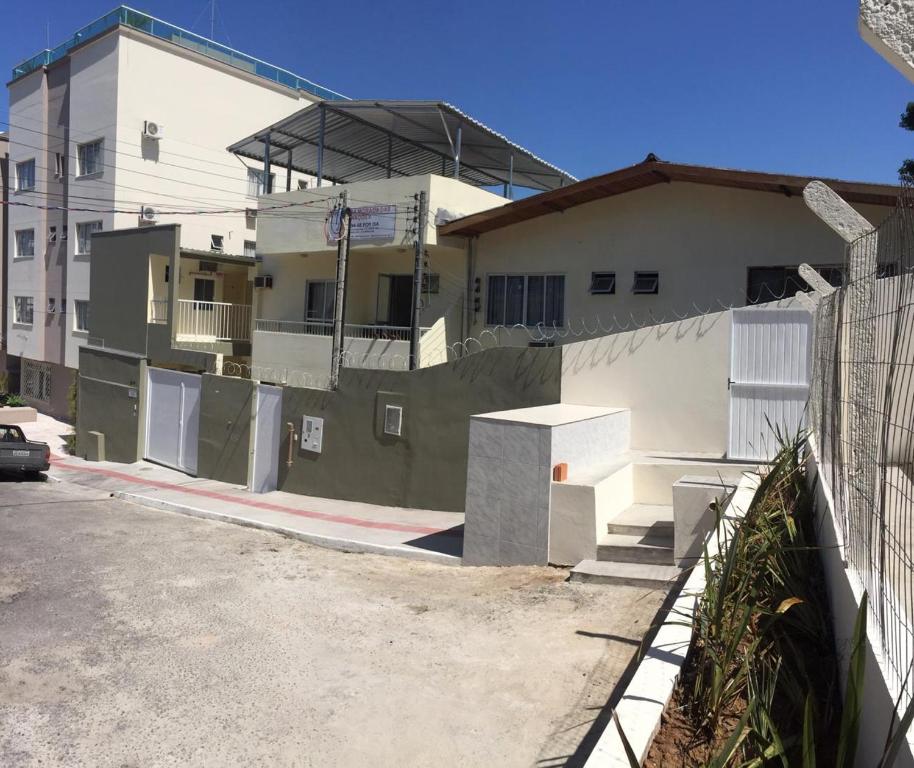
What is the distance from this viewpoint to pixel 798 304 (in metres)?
9.86

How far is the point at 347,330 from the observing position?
64.2 feet

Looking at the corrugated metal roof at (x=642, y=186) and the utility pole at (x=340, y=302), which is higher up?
the corrugated metal roof at (x=642, y=186)

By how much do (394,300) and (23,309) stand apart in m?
22.9

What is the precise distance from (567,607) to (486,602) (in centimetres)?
88

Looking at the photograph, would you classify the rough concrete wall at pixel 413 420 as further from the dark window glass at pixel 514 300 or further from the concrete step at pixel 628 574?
the concrete step at pixel 628 574

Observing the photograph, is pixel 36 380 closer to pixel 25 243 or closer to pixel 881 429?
pixel 25 243

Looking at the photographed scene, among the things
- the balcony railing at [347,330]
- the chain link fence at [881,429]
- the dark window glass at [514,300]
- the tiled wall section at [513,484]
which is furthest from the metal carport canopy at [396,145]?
the chain link fence at [881,429]

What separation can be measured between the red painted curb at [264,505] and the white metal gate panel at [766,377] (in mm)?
4797

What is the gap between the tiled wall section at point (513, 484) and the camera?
907 cm

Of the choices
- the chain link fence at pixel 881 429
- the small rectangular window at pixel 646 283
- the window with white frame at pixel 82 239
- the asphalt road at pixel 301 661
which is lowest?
the asphalt road at pixel 301 661

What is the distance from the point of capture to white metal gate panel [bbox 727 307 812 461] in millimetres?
9867

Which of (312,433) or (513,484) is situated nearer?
(513,484)

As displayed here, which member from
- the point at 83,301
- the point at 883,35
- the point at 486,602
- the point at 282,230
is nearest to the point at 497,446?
the point at 486,602

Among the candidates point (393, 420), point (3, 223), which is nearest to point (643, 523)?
point (393, 420)
